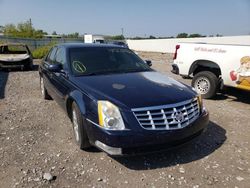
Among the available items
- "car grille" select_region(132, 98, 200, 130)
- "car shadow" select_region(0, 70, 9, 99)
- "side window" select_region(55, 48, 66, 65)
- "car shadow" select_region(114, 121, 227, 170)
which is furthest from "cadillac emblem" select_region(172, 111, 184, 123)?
"car shadow" select_region(0, 70, 9, 99)

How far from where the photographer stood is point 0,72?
12.3m

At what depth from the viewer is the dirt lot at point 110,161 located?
3.19 m

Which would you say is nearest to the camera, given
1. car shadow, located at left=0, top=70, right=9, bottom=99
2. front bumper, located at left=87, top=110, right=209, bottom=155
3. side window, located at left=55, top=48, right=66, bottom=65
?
front bumper, located at left=87, top=110, right=209, bottom=155

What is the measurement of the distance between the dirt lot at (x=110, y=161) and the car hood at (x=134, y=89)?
0.89 m

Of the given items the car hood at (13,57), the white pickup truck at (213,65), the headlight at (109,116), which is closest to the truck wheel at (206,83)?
the white pickup truck at (213,65)

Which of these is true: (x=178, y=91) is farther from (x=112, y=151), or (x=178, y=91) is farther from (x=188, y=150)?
(x=112, y=151)

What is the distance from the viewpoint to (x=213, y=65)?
7.11 m

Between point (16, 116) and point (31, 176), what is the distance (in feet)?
8.62

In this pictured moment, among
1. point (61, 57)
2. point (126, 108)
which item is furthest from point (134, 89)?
point (61, 57)

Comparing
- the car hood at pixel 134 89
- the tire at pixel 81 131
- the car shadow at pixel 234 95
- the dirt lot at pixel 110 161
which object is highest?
the car hood at pixel 134 89

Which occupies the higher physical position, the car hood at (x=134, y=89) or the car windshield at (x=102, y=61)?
the car windshield at (x=102, y=61)

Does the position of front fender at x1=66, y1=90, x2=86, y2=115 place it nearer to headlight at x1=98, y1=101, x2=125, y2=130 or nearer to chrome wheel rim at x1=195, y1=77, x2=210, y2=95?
headlight at x1=98, y1=101, x2=125, y2=130

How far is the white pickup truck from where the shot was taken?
6.27m

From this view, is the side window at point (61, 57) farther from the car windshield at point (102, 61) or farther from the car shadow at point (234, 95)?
the car shadow at point (234, 95)
